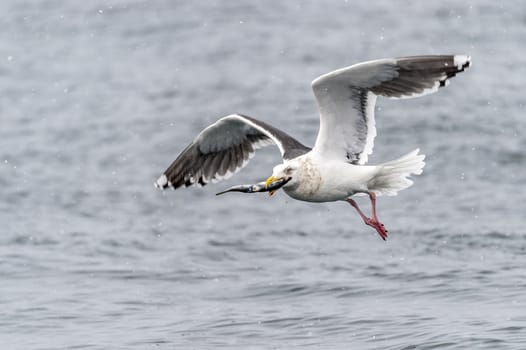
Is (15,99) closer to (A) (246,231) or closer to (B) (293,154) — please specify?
(A) (246,231)

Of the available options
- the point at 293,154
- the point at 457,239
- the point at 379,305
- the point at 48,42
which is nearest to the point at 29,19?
the point at 48,42

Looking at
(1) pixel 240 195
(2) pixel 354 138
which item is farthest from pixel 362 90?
(1) pixel 240 195

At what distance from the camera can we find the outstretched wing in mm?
10430

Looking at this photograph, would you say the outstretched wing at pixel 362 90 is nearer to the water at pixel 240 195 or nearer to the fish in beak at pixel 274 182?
the fish in beak at pixel 274 182

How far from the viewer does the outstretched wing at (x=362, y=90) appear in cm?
1043

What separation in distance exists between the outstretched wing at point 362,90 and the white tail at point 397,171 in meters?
0.28

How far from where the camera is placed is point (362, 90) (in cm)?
1095

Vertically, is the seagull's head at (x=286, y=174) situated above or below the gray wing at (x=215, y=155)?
above

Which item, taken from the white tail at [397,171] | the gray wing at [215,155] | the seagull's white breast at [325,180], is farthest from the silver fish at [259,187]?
the gray wing at [215,155]

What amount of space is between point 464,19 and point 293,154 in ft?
71.6

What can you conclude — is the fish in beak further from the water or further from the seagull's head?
the water

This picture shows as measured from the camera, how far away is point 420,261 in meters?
19.7

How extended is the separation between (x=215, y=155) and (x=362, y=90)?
240cm

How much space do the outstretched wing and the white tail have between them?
284mm
